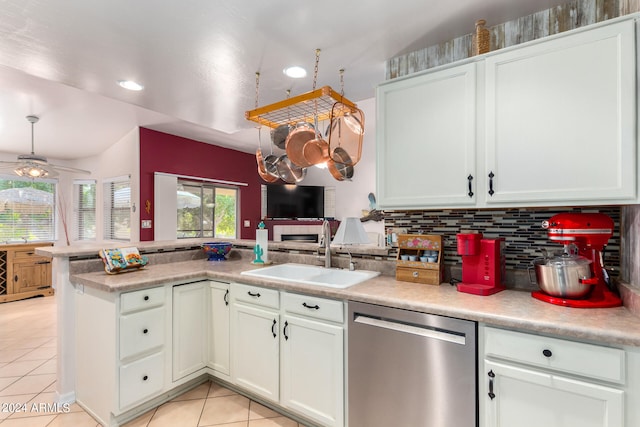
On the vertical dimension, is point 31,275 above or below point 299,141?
below

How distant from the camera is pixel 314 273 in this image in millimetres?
2287

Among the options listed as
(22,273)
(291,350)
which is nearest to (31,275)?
(22,273)

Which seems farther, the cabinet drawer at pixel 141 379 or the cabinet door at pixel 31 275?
the cabinet door at pixel 31 275

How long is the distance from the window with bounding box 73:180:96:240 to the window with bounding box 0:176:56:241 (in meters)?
0.42

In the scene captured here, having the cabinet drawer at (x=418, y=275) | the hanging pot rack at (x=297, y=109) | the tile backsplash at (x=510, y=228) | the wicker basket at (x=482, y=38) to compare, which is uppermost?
the wicker basket at (x=482, y=38)

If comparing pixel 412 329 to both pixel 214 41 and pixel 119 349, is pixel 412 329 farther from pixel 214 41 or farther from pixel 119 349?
pixel 214 41

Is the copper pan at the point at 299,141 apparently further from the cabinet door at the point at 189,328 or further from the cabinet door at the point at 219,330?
the cabinet door at the point at 189,328

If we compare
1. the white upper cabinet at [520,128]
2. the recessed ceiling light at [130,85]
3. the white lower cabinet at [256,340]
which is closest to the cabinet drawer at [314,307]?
the white lower cabinet at [256,340]

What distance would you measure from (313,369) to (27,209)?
5900 mm

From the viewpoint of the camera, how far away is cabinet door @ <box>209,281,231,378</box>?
219 centimetres

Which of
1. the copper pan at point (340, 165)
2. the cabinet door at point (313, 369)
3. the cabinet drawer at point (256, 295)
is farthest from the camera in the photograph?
the copper pan at point (340, 165)

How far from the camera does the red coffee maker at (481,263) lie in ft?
5.22

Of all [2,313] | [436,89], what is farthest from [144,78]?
[2,313]

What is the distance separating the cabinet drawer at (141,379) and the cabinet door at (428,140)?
1.78 m
